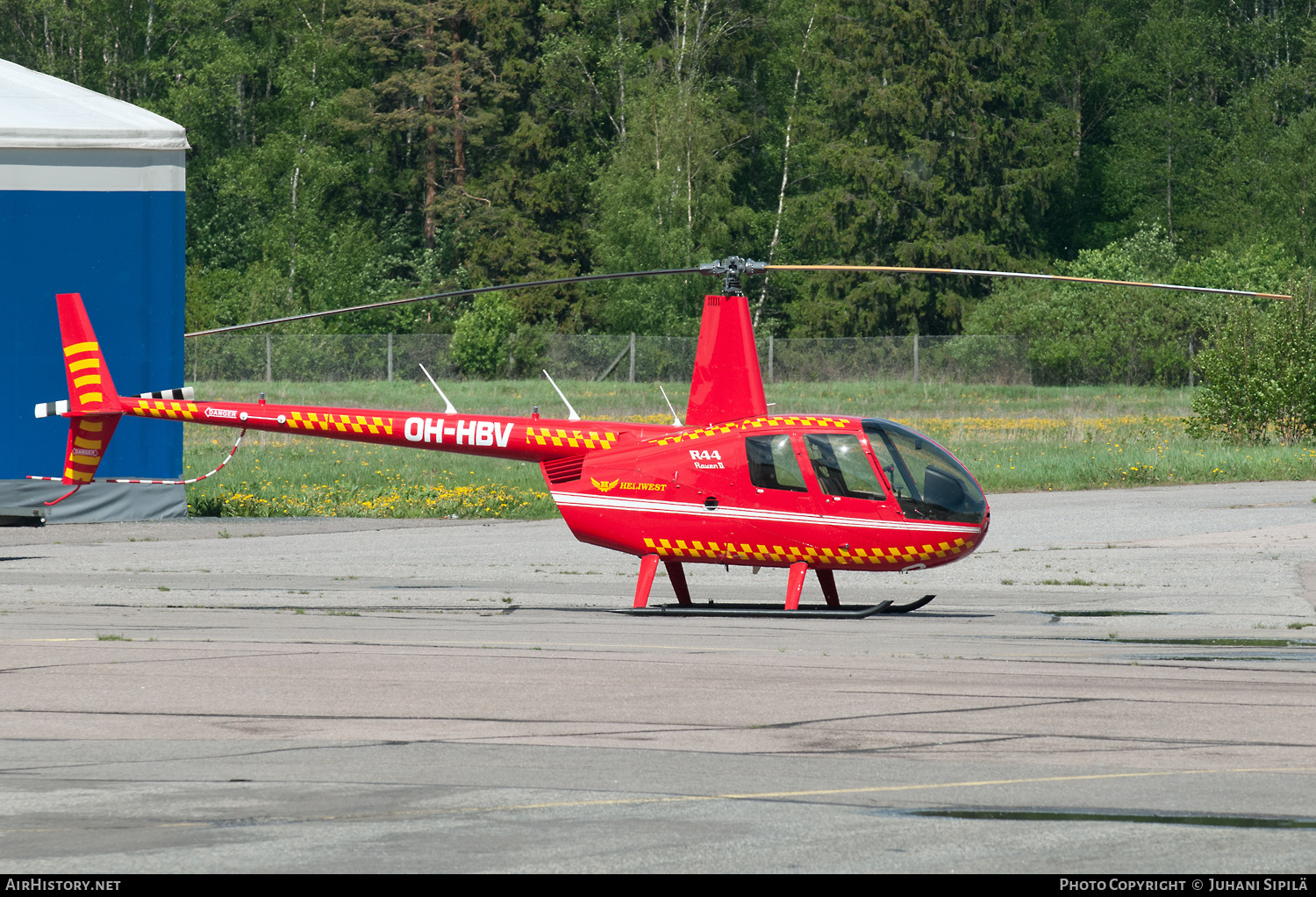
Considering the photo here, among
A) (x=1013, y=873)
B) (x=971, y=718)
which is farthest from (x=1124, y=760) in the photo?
(x=1013, y=873)

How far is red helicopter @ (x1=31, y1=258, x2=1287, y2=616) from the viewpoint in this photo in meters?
13.8

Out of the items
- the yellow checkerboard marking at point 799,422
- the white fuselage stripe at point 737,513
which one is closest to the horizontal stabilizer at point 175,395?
the white fuselage stripe at point 737,513

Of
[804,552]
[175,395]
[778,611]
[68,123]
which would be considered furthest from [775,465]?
[68,123]

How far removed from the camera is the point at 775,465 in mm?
14125

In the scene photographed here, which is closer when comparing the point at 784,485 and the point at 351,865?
the point at 351,865

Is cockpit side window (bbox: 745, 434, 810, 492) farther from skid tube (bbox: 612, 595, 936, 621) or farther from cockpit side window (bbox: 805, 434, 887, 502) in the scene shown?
skid tube (bbox: 612, 595, 936, 621)

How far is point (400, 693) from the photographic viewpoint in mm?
9430

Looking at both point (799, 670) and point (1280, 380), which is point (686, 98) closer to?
point (1280, 380)

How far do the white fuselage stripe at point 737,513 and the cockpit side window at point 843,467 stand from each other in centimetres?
24

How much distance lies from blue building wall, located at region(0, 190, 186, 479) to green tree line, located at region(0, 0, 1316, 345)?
1587 inches

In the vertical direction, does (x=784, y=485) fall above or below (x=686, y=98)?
below

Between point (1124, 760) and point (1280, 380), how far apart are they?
28771 millimetres

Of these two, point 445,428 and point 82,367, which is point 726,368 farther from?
point 82,367
